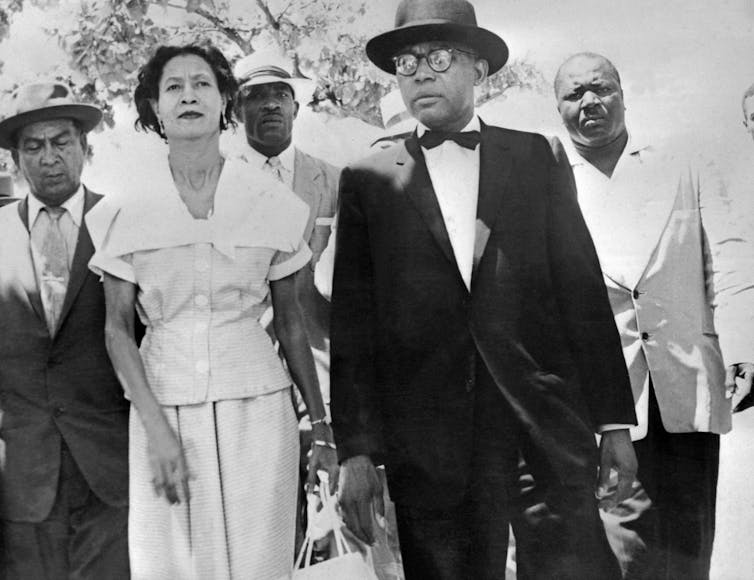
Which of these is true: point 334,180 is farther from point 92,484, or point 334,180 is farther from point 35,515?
point 35,515

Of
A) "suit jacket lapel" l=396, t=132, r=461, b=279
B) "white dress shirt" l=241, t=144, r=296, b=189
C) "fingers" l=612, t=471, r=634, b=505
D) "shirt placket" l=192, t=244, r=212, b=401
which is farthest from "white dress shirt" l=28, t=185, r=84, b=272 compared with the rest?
"fingers" l=612, t=471, r=634, b=505

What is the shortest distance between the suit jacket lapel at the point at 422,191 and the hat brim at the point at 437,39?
38 centimetres

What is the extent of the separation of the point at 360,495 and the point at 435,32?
198 cm

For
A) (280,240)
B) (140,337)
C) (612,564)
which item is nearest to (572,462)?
(612,564)

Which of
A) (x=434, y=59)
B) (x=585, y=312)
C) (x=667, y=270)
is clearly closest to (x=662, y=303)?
(x=667, y=270)

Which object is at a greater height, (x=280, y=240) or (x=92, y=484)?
(x=280, y=240)

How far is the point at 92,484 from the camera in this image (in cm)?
354

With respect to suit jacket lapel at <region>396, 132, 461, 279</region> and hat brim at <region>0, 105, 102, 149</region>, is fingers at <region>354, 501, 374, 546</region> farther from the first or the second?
hat brim at <region>0, 105, 102, 149</region>

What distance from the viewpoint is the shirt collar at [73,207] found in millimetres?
3637

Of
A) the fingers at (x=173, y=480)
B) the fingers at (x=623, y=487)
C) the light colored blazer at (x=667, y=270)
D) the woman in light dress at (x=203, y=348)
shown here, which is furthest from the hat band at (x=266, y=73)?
the fingers at (x=623, y=487)

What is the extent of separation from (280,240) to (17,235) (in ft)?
3.81

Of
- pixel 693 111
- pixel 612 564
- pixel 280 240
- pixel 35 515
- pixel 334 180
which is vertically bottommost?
pixel 612 564

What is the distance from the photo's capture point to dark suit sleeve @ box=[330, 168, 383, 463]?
349 centimetres

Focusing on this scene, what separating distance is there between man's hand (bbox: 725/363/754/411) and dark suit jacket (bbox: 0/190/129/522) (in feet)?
8.67
